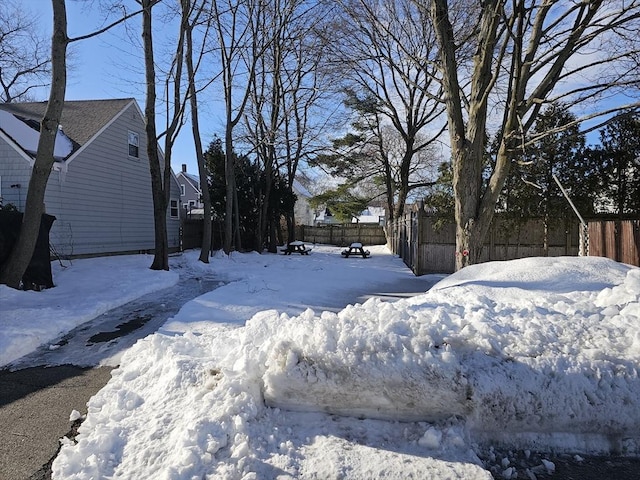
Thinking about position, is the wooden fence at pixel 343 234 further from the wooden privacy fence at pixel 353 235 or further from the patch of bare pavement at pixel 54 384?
the patch of bare pavement at pixel 54 384

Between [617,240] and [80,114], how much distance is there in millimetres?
19324

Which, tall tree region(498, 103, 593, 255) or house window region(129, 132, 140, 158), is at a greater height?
house window region(129, 132, 140, 158)

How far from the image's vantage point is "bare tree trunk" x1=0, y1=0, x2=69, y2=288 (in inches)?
327

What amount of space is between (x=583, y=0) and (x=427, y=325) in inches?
263

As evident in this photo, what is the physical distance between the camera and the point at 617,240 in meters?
8.62

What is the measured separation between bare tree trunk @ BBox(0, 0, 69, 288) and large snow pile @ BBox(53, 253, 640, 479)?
6.24 meters

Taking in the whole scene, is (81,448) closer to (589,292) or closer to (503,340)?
(503,340)

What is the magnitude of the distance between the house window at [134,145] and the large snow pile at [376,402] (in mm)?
16821

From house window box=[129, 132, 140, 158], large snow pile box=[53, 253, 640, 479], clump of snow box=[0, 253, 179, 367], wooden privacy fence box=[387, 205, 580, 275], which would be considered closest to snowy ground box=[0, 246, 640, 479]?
large snow pile box=[53, 253, 640, 479]

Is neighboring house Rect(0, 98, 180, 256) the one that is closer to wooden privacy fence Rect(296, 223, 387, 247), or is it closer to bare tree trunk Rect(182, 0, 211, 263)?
bare tree trunk Rect(182, 0, 211, 263)

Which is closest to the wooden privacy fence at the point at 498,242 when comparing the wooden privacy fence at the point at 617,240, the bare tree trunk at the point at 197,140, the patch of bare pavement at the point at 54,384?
the wooden privacy fence at the point at 617,240

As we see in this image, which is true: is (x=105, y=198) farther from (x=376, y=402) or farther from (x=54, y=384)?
(x=376, y=402)

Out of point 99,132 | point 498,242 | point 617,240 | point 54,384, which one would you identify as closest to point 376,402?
point 54,384

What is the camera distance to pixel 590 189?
13.8 m
